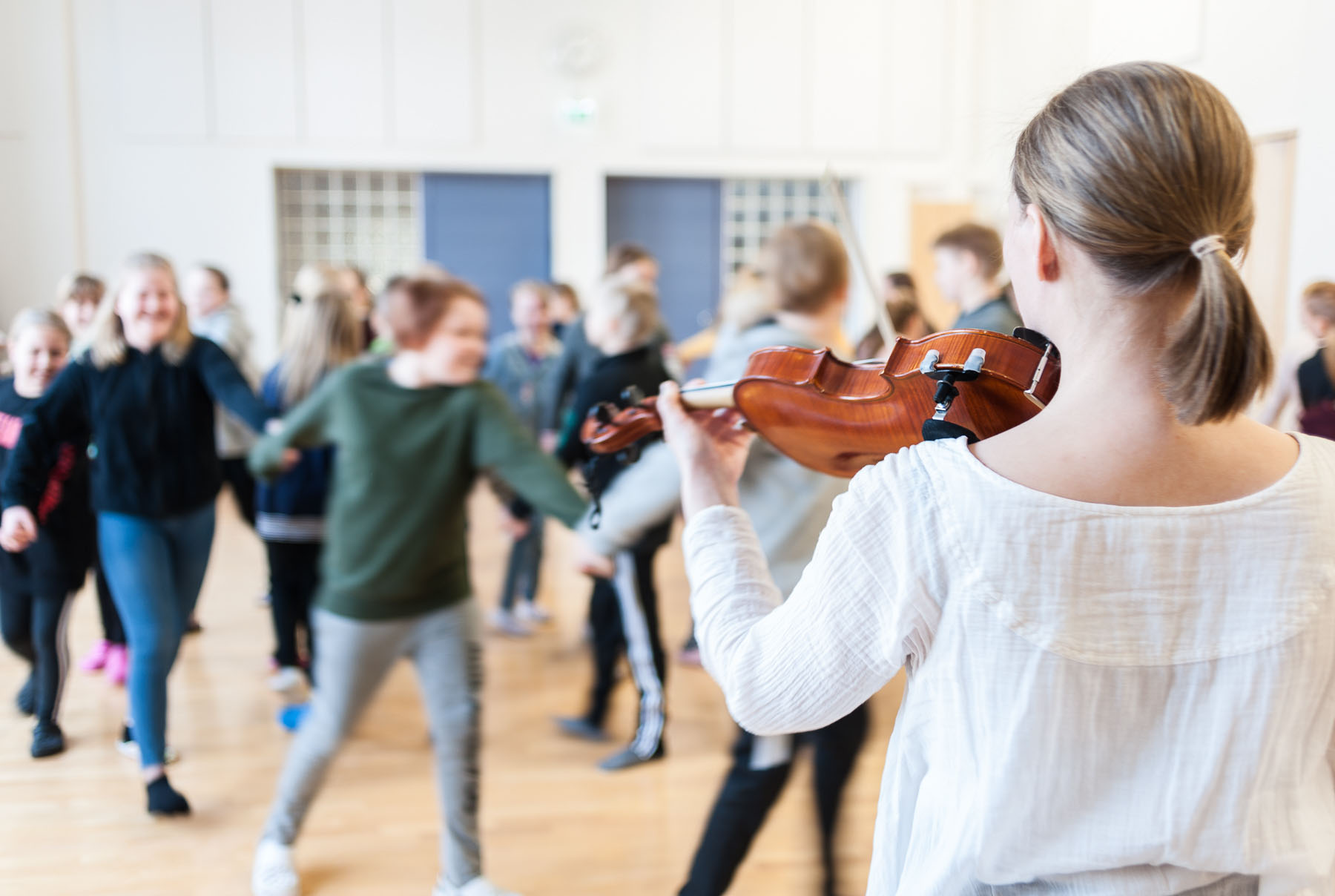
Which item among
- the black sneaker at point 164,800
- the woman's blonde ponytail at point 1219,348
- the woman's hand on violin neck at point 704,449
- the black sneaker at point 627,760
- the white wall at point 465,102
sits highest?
the white wall at point 465,102

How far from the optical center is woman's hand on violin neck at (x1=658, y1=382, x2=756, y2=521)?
1.20 m

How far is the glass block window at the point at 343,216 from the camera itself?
9.73 m

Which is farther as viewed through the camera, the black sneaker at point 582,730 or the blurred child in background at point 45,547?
the black sneaker at point 582,730

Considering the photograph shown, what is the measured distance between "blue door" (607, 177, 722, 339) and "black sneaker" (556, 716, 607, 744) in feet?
23.5

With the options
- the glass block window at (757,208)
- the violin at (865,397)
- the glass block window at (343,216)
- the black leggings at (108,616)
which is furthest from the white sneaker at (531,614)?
the glass block window at (757,208)

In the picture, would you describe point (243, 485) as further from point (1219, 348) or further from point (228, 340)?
point (1219, 348)

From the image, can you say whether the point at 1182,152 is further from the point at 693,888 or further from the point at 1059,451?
the point at 693,888

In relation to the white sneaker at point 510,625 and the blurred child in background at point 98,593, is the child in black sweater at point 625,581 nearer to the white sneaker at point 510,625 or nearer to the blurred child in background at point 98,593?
the white sneaker at point 510,625

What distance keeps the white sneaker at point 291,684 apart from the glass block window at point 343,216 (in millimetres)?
6391

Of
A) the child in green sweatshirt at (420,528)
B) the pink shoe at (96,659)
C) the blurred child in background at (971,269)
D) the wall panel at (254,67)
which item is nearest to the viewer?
the child in green sweatshirt at (420,528)

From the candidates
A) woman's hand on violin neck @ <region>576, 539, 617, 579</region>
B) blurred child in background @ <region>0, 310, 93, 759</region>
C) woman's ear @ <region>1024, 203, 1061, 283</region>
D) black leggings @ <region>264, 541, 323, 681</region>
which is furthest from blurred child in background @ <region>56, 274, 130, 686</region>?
woman's ear @ <region>1024, 203, 1061, 283</region>

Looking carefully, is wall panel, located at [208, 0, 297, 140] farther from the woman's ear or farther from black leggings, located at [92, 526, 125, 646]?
the woman's ear

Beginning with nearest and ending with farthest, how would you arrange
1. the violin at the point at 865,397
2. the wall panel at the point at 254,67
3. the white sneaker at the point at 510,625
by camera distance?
the violin at the point at 865,397
the white sneaker at the point at 510,625
the wall panel at the point at 254,67

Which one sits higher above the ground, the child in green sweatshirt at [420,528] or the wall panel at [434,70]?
the wall panel at [434,70]
